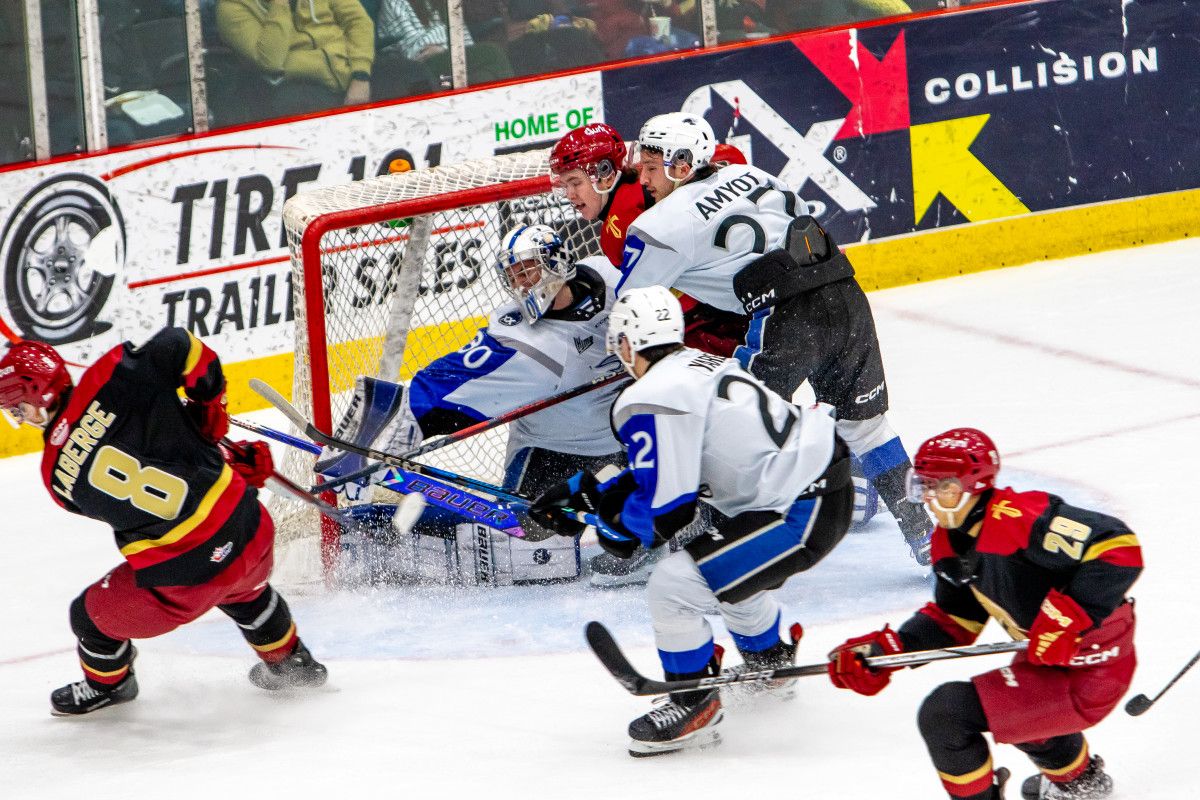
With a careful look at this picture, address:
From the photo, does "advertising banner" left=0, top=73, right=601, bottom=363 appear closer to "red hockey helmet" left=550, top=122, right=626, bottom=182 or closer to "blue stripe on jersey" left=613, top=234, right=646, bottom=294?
"red hockey helmet" left=550, top=122, right=626, bottom=182

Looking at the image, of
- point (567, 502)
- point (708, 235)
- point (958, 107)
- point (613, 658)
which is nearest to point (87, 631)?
point (567, 502)

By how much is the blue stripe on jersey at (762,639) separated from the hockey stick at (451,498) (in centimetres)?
93

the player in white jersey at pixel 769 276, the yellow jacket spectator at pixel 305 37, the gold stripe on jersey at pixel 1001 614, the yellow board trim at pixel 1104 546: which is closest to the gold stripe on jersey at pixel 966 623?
the gold stripe on jersey at pixel 1001 614

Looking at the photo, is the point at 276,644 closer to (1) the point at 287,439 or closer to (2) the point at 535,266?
(1) the point at 287,439

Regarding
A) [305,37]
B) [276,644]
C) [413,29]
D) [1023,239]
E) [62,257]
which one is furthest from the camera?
[1023,239]

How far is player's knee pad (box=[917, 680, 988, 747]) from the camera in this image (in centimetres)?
280

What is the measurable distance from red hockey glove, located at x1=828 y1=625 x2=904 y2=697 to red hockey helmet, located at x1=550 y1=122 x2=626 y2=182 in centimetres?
179

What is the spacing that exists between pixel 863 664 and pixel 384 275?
238 centimetres

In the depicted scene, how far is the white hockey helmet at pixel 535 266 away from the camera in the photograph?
428 cm

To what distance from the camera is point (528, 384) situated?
4426mm

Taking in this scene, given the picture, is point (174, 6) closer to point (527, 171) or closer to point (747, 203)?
point (527, 171)

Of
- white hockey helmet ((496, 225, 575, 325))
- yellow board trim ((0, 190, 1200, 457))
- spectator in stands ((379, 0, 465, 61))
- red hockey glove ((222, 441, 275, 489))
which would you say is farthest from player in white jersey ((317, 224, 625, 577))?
yellow board trim ((0, 190, 1200, 457))

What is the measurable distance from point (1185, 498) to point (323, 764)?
7.93 feet

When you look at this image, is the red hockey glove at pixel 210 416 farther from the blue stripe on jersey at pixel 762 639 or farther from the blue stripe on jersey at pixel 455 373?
the blue stripe on jersey at pixel 762 639
